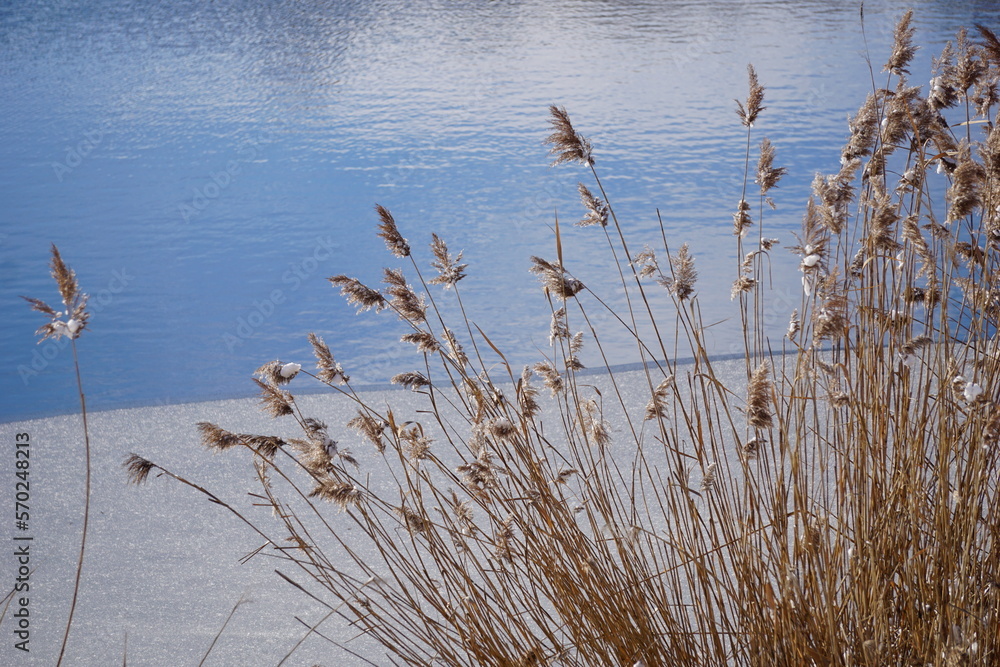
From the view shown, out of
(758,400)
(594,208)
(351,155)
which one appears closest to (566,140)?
(594,208)

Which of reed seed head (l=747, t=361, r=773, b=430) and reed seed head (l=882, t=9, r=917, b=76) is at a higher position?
reed seed head (l=882, t=9, r=917, b=76)

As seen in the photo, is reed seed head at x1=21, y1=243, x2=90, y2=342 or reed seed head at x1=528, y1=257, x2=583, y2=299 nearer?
reed seed head at x1=21, y1=243, x2=90, y2=342

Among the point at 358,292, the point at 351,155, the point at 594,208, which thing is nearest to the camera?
the point at 358,292

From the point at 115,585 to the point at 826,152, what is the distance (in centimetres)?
564

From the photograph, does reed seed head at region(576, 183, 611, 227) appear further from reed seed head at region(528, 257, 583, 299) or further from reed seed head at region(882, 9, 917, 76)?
reed seed head at region(882, 9, 917, 76)

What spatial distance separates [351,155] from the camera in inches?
270

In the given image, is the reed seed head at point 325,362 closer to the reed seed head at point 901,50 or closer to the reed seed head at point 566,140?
the reed seed head at point 566,140

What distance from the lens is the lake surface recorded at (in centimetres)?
416

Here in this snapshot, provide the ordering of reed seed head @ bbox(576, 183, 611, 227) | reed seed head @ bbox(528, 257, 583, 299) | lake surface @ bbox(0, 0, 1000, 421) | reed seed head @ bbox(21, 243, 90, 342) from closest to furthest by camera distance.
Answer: reed seed head @ bbox(21, 243, 90, 342), reed seed head @ bbox(528, 257, 583, 299), reed seed head @ bbox(576, 183, 611, 227), lake surface @ bbox(0, 0, 1000, 421)

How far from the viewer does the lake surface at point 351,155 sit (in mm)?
4156

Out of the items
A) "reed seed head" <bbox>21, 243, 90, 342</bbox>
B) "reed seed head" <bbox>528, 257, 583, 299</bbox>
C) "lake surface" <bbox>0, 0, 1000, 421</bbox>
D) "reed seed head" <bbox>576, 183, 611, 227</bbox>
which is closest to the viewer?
"reed seed head" <bbox>21, 243, 90, 342</bbox>

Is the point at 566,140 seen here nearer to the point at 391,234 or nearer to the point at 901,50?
the point at 391,234

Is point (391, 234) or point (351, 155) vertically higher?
point (351, 155)

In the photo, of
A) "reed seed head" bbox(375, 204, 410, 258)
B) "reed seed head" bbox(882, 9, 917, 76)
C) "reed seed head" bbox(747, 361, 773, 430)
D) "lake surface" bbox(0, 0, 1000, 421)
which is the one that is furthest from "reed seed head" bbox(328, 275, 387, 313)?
"lake surface" bbox(0, 0, 1000, 421)
